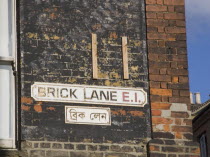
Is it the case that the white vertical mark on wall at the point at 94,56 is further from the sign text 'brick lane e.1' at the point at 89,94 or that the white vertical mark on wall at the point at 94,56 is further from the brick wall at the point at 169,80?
the brick wall at the point at 169,80

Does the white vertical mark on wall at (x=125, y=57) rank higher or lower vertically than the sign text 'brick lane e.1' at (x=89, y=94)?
higher

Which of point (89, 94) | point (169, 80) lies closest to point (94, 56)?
point (89, 94)

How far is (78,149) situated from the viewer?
10.5 metres

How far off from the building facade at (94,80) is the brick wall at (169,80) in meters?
0.01

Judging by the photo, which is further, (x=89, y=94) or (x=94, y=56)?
(x=94, y=56)

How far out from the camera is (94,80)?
10844mm

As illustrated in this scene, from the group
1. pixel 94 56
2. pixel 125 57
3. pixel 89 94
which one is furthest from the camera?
pixel 125 57

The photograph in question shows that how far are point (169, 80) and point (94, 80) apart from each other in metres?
1.05

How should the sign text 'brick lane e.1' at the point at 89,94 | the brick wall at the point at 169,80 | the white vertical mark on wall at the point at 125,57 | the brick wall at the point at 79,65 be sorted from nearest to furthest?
the brick wall at the point at 79,65 → the sign text 'brick lane e.1' at the point at 89,94 → the brick wall at the point at 169,80 → the white vertical mark on wall at the point at 125,57

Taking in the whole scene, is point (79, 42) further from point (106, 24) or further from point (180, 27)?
point (180, 27)

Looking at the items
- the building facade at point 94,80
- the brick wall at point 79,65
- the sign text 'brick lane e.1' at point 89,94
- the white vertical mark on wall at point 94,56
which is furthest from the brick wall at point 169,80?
the white vertical mark on wall at point 94,56

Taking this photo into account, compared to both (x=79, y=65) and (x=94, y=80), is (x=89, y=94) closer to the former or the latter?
(x=94, y=80)

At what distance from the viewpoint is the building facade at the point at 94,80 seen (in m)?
10.5

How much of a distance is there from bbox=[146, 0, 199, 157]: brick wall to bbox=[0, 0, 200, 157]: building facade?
0.01 m
